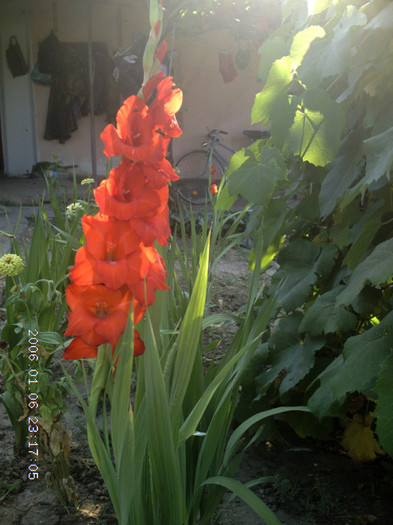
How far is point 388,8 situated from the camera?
1.11m

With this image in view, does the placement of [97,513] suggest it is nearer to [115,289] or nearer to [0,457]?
[0,457]

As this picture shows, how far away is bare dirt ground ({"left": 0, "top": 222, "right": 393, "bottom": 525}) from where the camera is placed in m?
1.51

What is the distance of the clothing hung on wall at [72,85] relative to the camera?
8.91m

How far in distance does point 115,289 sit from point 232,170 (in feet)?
2.82

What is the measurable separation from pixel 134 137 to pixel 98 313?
25 centimetres

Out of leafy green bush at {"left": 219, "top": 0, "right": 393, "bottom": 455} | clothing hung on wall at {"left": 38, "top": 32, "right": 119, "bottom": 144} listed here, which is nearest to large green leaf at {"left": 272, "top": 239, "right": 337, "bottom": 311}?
leafy green bush at {"left": 219, "top": 0, "right": 393, "bottom": 455}

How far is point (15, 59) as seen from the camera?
339 inches

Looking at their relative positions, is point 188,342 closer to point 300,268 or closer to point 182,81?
point 300,268

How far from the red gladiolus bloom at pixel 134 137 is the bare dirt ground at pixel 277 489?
0.85 meters

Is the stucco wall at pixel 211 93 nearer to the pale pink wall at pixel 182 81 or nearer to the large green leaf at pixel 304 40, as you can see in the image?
the pale pink wall at pixel 182 81

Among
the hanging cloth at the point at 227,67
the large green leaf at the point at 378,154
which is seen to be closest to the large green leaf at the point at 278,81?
the large green leaf at the point at 378,154

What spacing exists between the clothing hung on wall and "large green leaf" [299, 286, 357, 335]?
8037mm

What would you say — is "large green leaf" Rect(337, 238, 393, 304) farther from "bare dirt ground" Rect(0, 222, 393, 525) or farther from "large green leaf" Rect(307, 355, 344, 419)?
"bare dirt ground" Rect(0, 222, 393, 525)

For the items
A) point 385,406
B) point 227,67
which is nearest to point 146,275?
point 385,406
